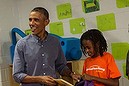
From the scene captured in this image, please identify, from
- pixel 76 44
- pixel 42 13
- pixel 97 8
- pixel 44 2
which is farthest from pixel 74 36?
pixel 42 13

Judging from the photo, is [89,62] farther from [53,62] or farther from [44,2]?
[44,2]

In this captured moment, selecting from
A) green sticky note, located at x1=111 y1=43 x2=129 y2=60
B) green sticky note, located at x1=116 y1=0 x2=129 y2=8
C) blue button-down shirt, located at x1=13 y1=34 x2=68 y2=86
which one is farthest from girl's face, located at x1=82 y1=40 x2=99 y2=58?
green sticky note, located at x1=116 y1=0 x2=129 y2=8

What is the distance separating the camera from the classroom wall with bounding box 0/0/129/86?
7.27 feet

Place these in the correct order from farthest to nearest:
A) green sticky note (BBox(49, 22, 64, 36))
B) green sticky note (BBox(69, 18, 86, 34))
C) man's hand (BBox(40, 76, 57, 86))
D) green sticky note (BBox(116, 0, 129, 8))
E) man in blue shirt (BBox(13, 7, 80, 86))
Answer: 1. green sticky note (BBox(49, 22, 64, 36))
2. green sticky note (BBox(69, 18, 86, 34))
3. green sticky note (BBox(116, 0, 129, 8))
4. man in blue shirt (BBox(13, 7, 80, 86))
5. man's hand (BBox(40, 76, 57, 86))

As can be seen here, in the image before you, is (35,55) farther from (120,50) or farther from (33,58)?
(120,50)

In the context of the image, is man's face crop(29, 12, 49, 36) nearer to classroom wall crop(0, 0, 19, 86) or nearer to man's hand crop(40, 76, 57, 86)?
man's hand crop(40, 76, 57, 86)

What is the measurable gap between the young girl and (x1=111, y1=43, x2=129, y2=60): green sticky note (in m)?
0.39

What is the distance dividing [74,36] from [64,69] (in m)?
0.66

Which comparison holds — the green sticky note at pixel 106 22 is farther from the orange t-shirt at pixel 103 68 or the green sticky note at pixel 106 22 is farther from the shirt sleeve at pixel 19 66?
the shirt sleeve at pixel 19 66

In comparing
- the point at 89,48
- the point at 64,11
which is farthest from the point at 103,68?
the point at 64,11

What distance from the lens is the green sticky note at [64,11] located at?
100.0 inches

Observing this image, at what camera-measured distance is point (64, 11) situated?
2578mm

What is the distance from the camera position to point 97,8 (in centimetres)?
235

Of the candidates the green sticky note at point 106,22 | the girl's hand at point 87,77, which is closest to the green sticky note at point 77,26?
the green sticky note at point 106,22
